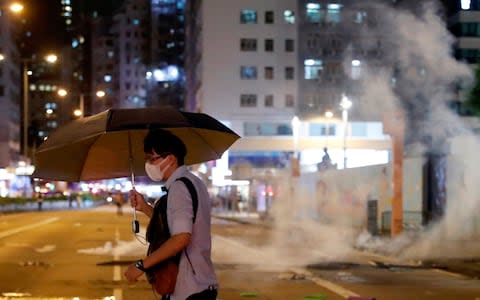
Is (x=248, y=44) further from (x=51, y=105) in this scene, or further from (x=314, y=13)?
(x=51, y=105)

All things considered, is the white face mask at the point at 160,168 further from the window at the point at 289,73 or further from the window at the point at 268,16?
the window at the point at 268,16

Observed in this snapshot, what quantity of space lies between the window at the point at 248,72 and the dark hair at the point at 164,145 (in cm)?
7827

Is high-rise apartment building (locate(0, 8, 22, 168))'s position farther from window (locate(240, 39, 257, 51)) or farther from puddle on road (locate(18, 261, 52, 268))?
puddle on road (locate(18, 261, 52, 268))

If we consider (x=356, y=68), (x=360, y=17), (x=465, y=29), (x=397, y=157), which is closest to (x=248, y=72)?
(x=356, y=68)

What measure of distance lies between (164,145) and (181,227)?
0.61m

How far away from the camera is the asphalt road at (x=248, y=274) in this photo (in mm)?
13859

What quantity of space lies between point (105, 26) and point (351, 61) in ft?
379

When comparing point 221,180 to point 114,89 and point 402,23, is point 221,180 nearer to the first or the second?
point 402,23

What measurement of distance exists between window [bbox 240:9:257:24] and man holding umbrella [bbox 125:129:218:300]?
79550 mm

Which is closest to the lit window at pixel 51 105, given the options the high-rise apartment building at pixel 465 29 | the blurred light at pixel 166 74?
the blurred light at pixel 166 74

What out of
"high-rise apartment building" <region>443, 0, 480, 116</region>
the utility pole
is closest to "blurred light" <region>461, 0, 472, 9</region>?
"high-rise apartment building" <region>443, 0, 480, 116</region>

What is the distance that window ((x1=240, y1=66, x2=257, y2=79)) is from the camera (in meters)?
83.2

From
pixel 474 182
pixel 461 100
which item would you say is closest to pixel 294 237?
pixel 474 182

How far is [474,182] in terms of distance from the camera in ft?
84.1
